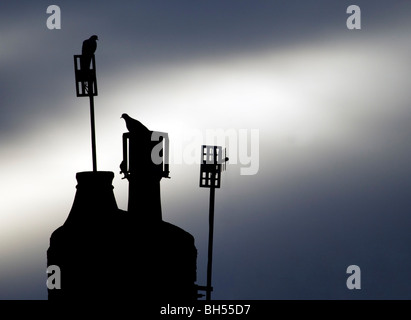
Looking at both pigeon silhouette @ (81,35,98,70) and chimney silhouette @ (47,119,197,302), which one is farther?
pigeon silhouette @ (81,35,98,70)

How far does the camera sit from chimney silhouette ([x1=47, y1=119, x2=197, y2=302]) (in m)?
19.7

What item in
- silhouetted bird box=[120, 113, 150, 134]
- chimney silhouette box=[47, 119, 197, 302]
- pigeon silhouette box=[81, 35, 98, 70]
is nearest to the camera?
chimney silhouette box=[47, 119, 197, 302]

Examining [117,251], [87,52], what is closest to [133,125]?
[87,52]

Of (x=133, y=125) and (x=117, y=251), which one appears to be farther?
(x=133, y=125)

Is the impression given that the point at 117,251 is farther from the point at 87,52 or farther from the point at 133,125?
the point at 87,52

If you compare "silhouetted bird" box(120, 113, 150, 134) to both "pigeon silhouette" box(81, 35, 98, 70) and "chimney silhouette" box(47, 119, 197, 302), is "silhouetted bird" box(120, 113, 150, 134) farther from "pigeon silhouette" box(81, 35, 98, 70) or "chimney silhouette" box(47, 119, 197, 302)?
"pigeon silhouette" box(81, 35, 98, 70)

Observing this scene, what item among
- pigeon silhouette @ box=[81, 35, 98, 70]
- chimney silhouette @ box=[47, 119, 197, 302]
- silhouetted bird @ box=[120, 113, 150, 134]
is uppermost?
pigeon silhouette @ box=[81, 35, 98, 70]

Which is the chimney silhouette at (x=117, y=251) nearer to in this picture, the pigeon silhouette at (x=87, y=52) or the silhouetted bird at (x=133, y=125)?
the silhouetted bird at (x=133, y=125)

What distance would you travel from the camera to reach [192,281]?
22.9 m

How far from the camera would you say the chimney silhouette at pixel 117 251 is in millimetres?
19656

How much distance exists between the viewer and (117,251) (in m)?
20.2

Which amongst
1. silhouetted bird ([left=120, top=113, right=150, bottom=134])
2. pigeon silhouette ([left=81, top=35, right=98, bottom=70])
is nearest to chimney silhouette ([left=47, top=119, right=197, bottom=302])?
silhouetted bird ([left=120, top=113, right=150, bottom=134])

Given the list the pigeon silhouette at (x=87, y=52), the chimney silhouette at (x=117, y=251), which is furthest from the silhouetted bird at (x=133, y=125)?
the pigeon silhouette at (x=87, y=52)
